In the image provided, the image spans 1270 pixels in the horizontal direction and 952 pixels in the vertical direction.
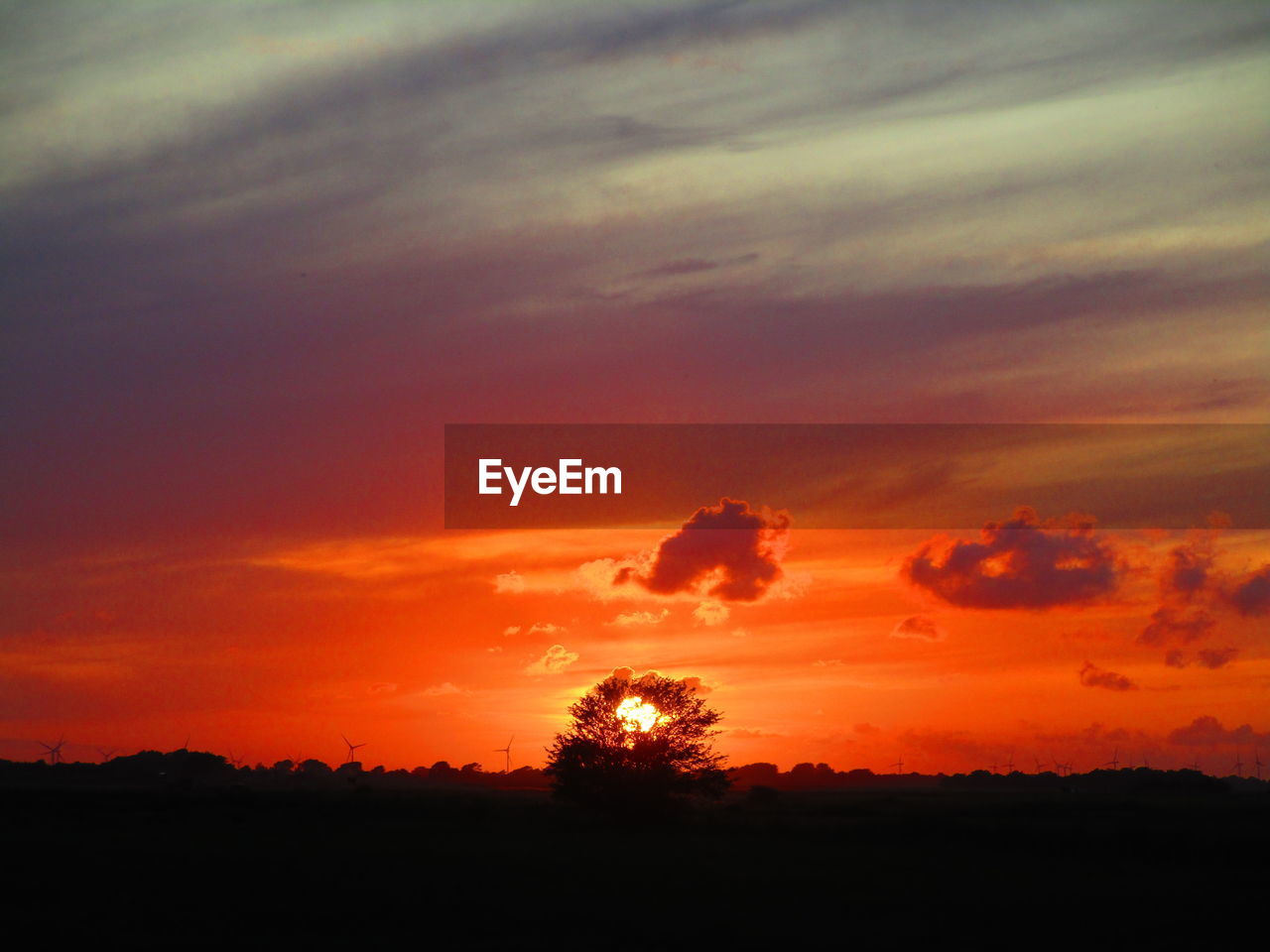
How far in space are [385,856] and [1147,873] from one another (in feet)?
166

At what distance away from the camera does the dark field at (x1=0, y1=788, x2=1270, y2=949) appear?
54.1m

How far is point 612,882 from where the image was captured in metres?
71.9

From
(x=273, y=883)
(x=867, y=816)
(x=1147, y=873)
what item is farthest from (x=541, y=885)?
(x=867, y=816)

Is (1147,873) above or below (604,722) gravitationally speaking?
below

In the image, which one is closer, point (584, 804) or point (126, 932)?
point (126, 932)

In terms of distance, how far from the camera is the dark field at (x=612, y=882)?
177 ft

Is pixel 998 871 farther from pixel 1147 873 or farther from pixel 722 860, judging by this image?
pixel 722 860

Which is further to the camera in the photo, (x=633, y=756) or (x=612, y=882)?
(x=633, y=756)

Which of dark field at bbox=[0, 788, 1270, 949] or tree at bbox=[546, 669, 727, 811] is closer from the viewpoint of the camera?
dark field at bbox=[0, 788, 1270, 949]

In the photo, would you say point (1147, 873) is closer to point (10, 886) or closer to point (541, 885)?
point (541, 885)

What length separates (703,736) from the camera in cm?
13050

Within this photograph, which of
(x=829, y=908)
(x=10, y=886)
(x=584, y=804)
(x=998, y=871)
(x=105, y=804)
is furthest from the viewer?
(x=105, y=804)

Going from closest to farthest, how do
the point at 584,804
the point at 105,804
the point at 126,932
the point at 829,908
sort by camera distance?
the point at 126,932 → the point at 829,908 → the point at 584,804 → the point at 105,804

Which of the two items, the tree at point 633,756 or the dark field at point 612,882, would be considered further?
the tree at point 633,756
